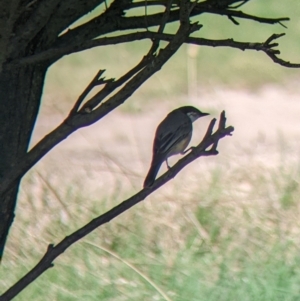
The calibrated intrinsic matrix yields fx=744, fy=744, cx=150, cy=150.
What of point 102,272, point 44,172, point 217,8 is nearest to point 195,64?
point 44,172

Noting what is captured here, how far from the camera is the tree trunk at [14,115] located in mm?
1360

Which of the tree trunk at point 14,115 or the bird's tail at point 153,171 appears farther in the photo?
the bird's tail at point 153,171

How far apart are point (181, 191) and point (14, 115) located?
1830mm

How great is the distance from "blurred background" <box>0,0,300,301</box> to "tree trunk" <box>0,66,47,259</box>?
1409 mm

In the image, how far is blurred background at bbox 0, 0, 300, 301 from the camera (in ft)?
9.05

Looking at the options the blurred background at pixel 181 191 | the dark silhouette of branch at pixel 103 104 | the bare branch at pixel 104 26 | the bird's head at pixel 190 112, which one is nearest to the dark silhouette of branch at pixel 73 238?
the dark silhouette of branch at pixel 103 104

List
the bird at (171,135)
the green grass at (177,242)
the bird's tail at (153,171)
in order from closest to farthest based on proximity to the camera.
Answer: the bird's tail at (153,171) < the bird at (171,135) < the green grass at (177,242)

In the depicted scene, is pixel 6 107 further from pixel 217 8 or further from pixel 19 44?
pixel 217 8

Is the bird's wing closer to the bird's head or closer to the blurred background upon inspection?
the bird's head

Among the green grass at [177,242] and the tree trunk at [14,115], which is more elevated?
the green grass at [177,242]

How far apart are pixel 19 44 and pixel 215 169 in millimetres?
2042

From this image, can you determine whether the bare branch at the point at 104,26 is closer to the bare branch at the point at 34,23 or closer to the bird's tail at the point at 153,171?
the bare branch at the point at 34,23

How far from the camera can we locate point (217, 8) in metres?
1.52

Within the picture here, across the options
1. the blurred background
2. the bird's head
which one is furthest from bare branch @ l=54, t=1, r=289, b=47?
→ the blurred background
